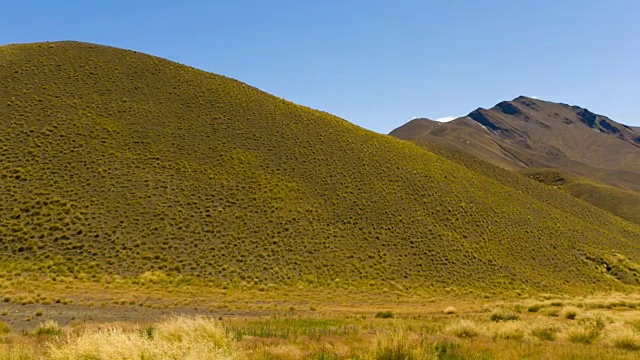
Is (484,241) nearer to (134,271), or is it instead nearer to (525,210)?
(525,210)

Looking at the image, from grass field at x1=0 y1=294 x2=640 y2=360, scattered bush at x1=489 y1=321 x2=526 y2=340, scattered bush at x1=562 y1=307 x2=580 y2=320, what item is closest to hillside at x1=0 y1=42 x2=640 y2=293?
scattered bush at x1=562 y1=307 x2=580 y2=320

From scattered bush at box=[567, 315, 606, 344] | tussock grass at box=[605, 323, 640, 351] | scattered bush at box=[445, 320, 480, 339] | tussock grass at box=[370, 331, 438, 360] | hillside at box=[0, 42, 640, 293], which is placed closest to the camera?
tussock grass at box=[370, 331, 438, 360]

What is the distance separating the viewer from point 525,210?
6481 centimetres

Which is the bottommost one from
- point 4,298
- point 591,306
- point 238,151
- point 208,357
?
point 591,306

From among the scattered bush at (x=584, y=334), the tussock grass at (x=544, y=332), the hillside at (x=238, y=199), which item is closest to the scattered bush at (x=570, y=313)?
the tussock grass at (x=544, y=332)

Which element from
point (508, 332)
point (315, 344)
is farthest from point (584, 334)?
point (315, 344)

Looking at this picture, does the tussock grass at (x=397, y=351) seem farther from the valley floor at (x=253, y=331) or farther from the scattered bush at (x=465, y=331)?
the scattered bush at (x=465, y=331)

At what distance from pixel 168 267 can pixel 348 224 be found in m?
20.5

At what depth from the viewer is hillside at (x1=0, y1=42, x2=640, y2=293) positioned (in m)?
37.8

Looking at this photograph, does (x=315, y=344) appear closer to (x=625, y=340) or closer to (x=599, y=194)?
(x=625, y=340)

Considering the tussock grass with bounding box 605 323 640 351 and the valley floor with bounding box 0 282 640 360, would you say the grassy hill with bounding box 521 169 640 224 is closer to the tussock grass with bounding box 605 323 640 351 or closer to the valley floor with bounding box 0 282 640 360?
the valley floor with bounding box 0 282 640 360

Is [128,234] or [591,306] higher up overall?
[128,234]

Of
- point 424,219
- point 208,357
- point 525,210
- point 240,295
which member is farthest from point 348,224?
point 208,357

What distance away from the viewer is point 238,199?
48.2 m
